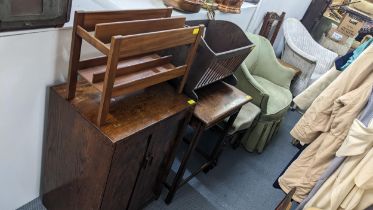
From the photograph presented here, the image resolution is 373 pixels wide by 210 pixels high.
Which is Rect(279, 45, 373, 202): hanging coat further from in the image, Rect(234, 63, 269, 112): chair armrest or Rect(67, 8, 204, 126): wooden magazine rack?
Rect(67, 8, 204, 126): wooden magazine rack

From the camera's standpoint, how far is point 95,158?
1.09m

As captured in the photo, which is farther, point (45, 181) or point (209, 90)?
point (209, 90)

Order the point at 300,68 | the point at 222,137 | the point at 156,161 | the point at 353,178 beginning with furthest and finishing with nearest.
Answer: the point at 300,68
the point at 222,137
the point at 156,161
the point at 353,178

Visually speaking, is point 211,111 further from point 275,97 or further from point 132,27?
point 275,97

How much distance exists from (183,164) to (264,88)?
116 cm

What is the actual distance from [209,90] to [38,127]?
0.91 metres

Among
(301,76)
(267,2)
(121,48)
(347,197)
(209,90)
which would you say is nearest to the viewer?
(121,48)

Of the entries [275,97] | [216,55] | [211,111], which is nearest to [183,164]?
[211,111]

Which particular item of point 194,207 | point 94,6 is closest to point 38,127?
point 94,6

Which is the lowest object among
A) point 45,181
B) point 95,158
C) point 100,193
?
point 45,181

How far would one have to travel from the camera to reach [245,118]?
1.94m

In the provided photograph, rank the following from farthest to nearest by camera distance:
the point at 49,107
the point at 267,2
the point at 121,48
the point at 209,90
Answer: the point at 267,2 < the point at 209,90 < the point at 49,107 < the point at 121,48

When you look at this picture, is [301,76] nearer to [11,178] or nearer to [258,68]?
[258,68]

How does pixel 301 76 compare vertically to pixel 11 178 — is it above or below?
above
